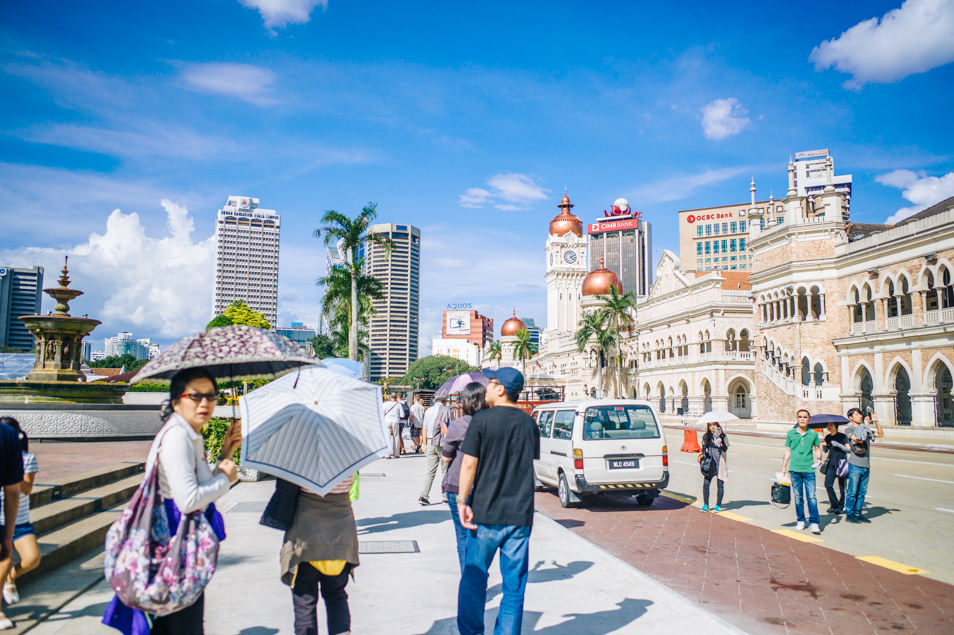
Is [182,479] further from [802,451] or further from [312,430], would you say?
[802,451]

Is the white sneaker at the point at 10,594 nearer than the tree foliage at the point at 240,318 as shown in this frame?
Yes

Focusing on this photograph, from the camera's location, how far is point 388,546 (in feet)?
25.6

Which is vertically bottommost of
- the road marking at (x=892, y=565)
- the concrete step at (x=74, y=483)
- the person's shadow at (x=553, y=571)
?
the road marking at (x=892, y=565)

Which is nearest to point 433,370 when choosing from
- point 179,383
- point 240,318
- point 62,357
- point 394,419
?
point 240,318

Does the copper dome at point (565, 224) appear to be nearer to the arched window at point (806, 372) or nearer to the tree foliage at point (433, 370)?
the tree foliage at point (433, 370)

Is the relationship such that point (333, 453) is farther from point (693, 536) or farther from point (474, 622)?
point (693, 536)

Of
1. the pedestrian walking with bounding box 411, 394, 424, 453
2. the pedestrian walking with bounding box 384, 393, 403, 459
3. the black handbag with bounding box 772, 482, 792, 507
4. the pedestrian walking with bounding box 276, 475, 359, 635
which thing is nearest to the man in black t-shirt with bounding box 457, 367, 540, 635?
the pedestrian walking with bounding box 276, 475, 359, 635

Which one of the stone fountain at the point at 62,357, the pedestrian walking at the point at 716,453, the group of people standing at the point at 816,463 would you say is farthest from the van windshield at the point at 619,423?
the stone fountain at the point at 62,357

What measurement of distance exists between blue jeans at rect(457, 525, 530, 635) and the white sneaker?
11.5ft

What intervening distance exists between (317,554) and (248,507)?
266 inches

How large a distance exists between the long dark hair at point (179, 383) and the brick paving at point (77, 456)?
22.5 feet

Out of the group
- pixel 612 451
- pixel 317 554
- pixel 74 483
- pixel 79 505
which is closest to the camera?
pixel 317 554

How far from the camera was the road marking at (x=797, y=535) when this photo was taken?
8859 millimetres

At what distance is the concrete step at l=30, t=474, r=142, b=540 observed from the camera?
6.86m
